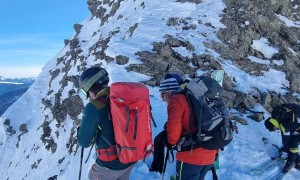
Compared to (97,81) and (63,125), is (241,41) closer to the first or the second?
(63,125)

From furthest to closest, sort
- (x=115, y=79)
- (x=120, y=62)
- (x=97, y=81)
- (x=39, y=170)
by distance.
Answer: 1. (x=39, y=170)
2. (x=120, y=62)
3. (x=115, y=79)
4. (x=97, y=81)

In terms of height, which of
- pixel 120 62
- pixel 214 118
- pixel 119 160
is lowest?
pixel 120 62

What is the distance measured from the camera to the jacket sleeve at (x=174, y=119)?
201 inches

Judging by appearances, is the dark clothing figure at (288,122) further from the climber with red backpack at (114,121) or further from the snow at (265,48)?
the snow at (265,48)

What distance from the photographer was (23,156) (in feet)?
102

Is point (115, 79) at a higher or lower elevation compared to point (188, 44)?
higher

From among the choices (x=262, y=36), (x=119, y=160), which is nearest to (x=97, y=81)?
(x=119, y=160)

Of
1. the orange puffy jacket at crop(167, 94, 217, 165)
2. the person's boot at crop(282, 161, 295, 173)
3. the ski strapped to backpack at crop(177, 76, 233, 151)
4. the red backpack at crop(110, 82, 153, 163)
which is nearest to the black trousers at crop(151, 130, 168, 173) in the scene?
the orange puffy jacket at crop(167, 94, 217, 165)

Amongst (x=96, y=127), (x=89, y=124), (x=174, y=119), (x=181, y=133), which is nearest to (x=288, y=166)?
(x=181, y=133)

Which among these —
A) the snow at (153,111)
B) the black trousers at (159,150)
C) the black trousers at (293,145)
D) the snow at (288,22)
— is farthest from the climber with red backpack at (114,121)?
the snow at (288,22)

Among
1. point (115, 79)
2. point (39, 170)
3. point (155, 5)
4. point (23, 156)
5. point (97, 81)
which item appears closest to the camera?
point (97, 81)

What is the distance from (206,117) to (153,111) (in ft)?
25.0

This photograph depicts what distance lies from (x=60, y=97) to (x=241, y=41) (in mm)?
17962

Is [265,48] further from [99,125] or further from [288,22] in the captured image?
[99,125]
